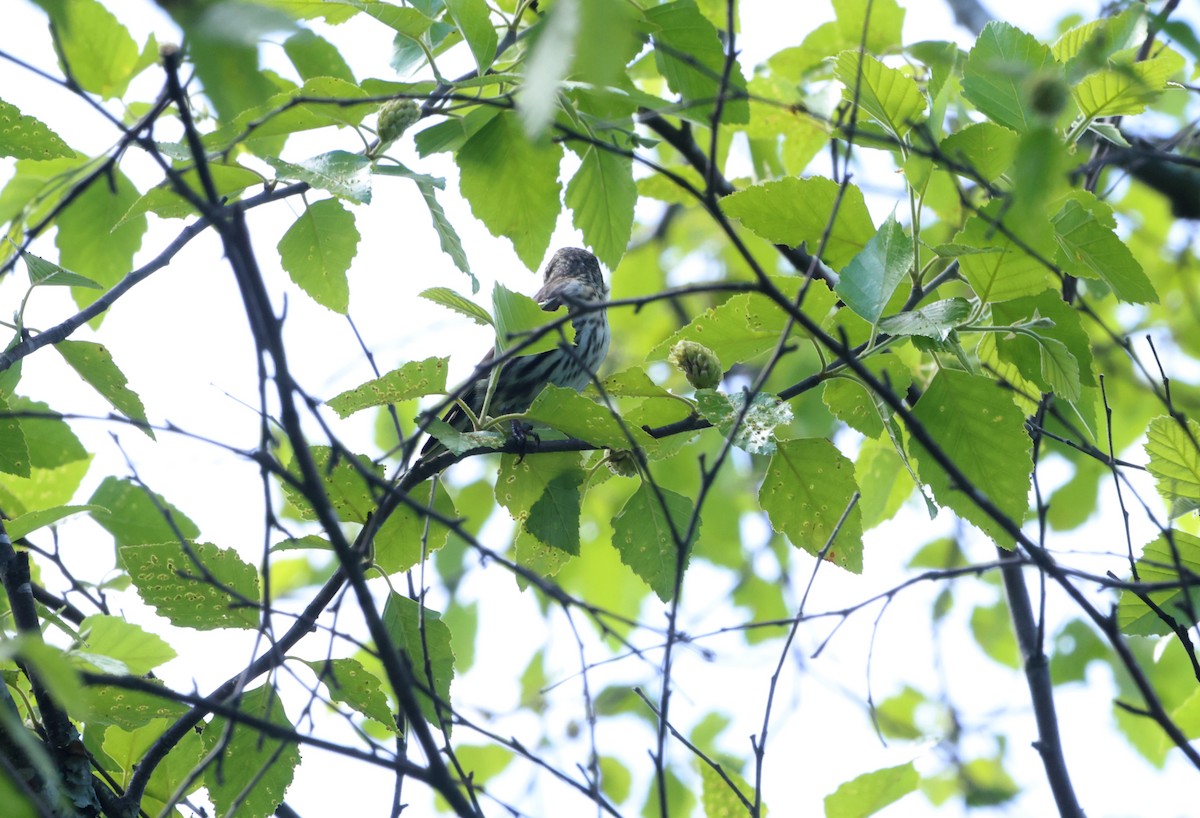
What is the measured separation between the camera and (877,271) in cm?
250

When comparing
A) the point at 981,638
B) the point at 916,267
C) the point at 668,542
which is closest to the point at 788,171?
the point at 916,267

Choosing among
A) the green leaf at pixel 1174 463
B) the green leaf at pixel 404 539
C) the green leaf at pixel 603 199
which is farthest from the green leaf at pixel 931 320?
the green leaf at pixel 404 539

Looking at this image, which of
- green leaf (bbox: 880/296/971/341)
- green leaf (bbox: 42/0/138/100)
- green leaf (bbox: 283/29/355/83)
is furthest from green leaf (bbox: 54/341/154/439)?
green leaf (bbox: 880/296/971/341)

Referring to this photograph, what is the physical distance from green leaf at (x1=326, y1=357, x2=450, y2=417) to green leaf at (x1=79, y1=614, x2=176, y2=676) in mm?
645

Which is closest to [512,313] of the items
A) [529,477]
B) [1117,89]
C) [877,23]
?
[529,477]

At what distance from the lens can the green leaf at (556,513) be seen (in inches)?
113

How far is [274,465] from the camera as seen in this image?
1.89 m

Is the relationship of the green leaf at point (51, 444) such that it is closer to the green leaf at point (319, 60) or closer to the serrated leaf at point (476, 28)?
the green leaf at point (319, 60)

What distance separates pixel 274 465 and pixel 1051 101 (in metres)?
1.30

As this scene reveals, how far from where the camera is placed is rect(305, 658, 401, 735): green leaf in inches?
103

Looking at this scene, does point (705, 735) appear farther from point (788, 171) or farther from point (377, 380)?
point (377, 380)

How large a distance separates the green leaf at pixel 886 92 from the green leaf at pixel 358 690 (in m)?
1.77

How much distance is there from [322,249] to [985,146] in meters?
1.62

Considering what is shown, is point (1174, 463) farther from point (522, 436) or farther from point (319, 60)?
point (319, 60)
